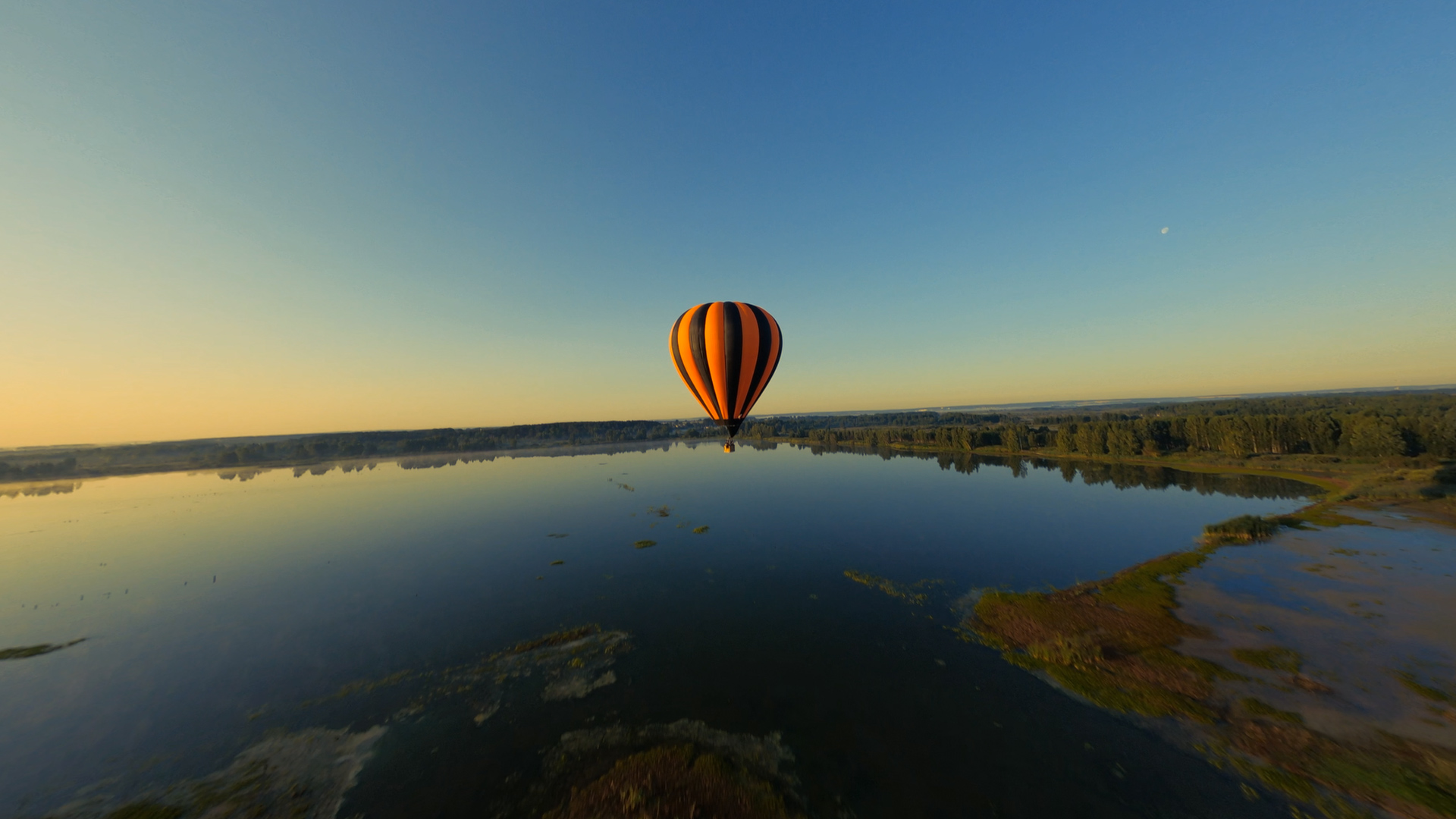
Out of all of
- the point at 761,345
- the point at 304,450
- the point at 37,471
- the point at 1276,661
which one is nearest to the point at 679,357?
the point at 761,345

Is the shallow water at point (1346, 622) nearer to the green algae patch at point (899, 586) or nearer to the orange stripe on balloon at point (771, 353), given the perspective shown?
the green algae patch at point (899, 586)

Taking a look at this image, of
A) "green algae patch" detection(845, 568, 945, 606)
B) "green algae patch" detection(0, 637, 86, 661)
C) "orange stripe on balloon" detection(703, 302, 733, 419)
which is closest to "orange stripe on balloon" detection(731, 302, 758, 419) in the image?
"orange stripe on balloon" detection(703, 302, 733, 419)

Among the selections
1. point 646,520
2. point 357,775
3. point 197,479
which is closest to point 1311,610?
point 357,775

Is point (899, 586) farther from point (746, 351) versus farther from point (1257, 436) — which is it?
point (1257, 436)

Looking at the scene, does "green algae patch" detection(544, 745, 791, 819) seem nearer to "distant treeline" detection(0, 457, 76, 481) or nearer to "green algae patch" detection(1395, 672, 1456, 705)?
"green algae patch" detection(1395, 672, 1456, 705)

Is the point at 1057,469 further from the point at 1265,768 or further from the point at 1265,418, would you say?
the point at 1265,768

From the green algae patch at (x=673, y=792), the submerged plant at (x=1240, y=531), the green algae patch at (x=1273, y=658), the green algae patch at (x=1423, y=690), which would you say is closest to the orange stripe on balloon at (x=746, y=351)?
the green algae patch at (x=673, y=792)

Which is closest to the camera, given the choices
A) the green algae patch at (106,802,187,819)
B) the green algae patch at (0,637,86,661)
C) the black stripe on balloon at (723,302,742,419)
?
the green algae patch at (106,802,187,819)
